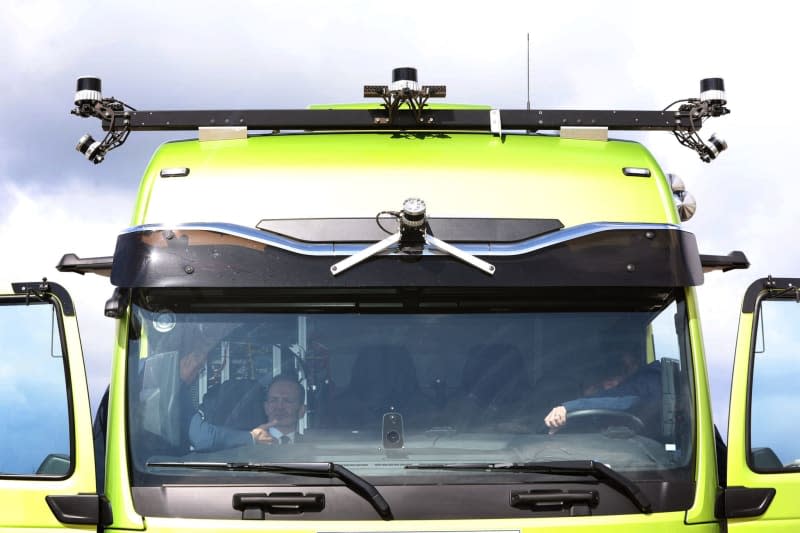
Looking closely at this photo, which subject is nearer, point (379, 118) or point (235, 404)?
point (235, 404)

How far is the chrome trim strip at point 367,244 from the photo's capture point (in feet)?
20.3

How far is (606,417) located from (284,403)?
1.41 m

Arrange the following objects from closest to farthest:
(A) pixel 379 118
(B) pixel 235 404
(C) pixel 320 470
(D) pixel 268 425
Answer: (C) pixel 320 470 < (D) pixel 268 425 < (B) pixel 235 404 < (A) pixel 379 118

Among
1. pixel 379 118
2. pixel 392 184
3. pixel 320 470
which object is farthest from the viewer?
pixel 379 118

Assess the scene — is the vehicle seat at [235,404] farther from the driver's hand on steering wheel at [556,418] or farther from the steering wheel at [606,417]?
the steering wheel at [606,417]

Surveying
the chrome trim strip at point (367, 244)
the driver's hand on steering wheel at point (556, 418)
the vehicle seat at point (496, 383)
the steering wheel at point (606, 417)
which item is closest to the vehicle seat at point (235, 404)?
the chrome trim strip at point (367, 244)

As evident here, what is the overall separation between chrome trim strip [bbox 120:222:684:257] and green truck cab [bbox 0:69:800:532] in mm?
11

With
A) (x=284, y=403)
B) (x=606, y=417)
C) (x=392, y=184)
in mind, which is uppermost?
(x=392, y=184)

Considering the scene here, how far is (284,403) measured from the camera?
6133 millimetres

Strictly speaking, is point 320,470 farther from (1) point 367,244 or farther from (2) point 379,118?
(2) point 379,118

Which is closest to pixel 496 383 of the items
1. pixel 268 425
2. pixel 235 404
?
pixel 268 425

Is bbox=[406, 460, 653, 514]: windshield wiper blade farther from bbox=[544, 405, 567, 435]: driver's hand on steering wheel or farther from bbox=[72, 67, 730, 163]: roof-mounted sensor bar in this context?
bbox=[72, 67, 730, 163]: roof-mounted sensor bar

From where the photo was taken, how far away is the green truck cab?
5922mm

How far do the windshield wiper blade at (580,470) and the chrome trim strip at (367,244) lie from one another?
3.06 feet
